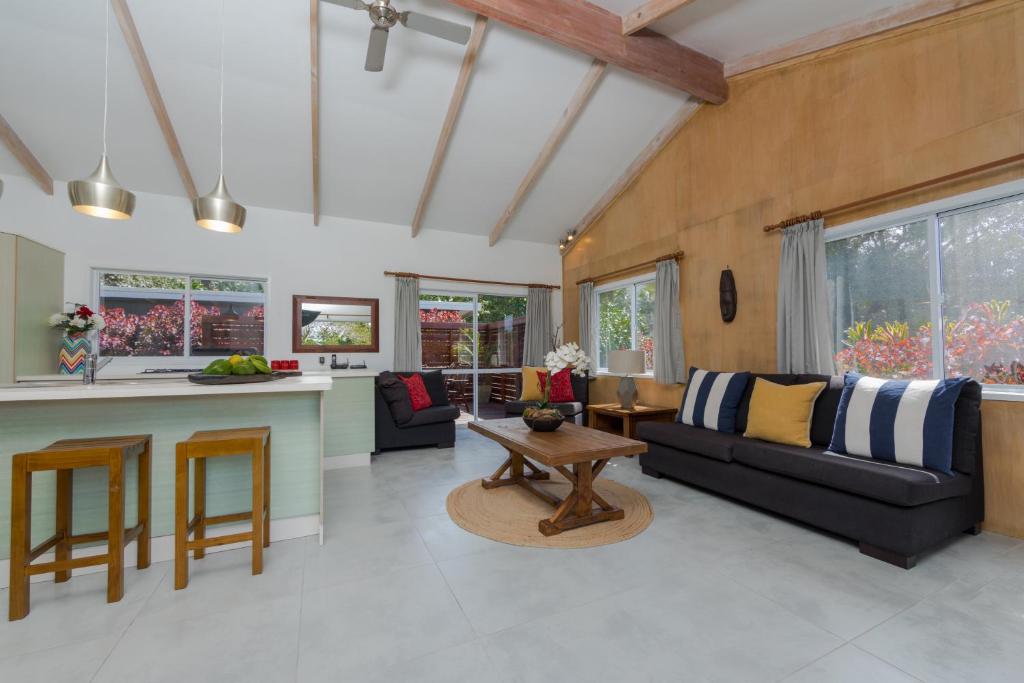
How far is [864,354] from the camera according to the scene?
3.31 meters

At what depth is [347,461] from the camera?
4.35 meters

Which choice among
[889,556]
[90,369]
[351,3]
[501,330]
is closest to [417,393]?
[501,330]

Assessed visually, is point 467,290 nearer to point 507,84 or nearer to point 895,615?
point 507,84

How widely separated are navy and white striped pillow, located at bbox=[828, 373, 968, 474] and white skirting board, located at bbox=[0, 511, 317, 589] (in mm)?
3320

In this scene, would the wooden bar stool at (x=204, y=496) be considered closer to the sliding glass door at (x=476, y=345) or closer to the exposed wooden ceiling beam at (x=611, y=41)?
the exposed wooden ceiling beam at (x=611, y=41)

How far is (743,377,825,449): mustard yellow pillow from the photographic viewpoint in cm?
298

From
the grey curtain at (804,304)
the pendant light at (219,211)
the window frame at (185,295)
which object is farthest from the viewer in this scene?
the window frame at (185,295)

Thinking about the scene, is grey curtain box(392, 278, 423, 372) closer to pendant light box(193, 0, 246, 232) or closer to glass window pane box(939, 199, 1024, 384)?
pendant light box(193, 0, 246, 232)

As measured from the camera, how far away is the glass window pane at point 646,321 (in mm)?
5344

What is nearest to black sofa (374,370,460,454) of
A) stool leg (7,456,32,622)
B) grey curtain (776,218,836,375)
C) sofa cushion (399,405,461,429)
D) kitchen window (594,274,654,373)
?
sofa cushion (399,405,461,429)

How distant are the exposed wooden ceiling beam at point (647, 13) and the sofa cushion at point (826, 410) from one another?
291cm

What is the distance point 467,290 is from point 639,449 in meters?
4.07

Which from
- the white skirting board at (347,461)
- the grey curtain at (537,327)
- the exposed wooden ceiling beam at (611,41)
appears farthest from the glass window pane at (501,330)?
the exposed wooden ceiling beam at (611,41)

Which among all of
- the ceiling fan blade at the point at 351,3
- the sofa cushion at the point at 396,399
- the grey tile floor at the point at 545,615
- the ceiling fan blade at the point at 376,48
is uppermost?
the ceiling fan blade at the point at 351,3
